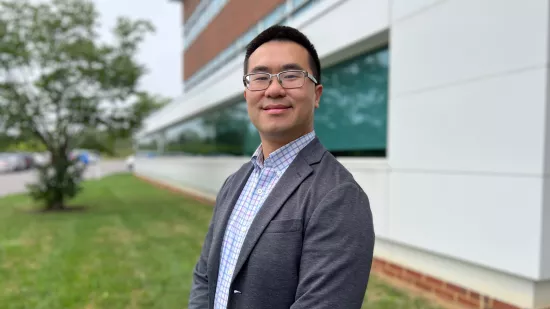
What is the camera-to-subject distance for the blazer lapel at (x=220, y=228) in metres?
1.54

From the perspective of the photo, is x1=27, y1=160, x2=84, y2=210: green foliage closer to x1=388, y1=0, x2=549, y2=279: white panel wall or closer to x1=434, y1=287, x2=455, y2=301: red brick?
x1=388, y1=0, x2=549, y2=279: white panel wall

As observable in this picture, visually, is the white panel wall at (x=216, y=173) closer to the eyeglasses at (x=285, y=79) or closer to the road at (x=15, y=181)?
the eyeglasses at (x=285, y=79)

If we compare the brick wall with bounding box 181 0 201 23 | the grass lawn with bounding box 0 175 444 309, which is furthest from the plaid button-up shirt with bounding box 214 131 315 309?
the brick wall with bounding box 181 0 201 23

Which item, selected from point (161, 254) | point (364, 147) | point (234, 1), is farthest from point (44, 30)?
point (364, 147)

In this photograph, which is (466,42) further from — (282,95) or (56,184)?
(56,184)

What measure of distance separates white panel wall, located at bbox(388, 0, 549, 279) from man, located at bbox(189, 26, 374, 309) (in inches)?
109

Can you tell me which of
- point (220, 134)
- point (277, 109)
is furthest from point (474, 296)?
point (220, 134)

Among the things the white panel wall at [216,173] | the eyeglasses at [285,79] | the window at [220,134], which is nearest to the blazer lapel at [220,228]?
the eyeglasses at [285,79]

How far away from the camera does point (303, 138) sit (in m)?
1.47

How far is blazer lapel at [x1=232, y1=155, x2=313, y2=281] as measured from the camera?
131cm

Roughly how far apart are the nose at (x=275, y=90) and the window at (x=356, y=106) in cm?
431

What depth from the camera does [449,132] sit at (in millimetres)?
4242

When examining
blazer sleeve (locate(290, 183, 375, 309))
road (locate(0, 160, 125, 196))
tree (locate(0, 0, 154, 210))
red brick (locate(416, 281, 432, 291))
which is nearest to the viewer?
blazer sleeve (locate(290, 183, 375, 309))

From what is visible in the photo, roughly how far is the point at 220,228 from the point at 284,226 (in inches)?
14.6
